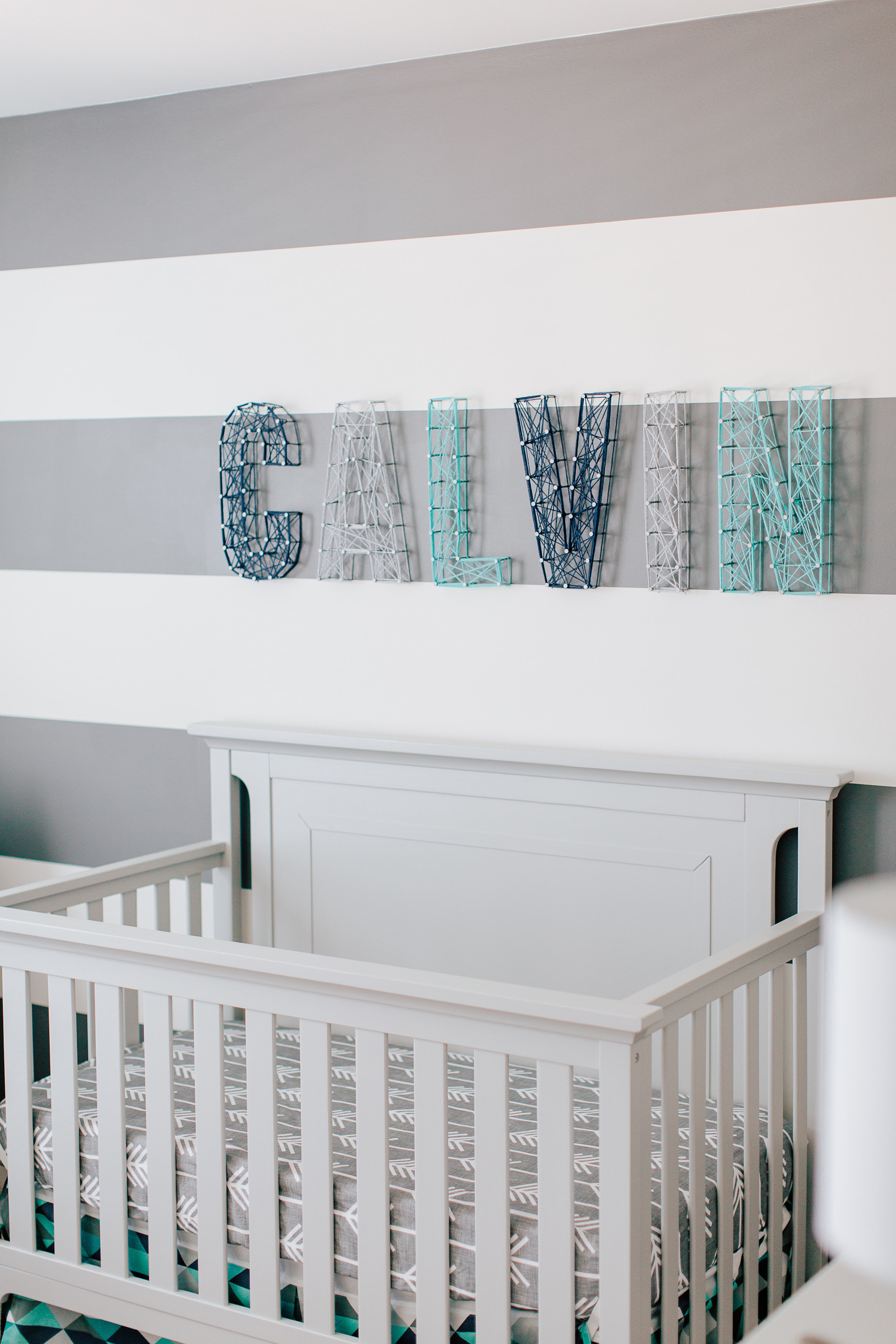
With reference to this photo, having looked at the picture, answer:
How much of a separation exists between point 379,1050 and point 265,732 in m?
0.95

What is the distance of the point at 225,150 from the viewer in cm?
237

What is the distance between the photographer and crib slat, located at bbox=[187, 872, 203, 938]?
236cm

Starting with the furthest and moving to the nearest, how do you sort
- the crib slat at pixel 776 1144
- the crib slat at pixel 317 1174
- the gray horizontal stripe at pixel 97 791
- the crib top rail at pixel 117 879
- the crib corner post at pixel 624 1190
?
the gray horizontal stripe at pixel 97 791 < the crib top rail at pixel 117 879 < the crib slat at pixel 776 1144 < the crib slat at pixel 317 1174 < the crib corner post at pixel 624 1190

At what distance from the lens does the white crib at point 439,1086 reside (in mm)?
1361

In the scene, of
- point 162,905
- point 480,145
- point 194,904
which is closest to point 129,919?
point 162,905

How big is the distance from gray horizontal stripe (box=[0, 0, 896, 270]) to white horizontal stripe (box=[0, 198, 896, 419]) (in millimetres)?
40

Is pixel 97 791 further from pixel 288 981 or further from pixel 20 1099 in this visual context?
pixel 288 981

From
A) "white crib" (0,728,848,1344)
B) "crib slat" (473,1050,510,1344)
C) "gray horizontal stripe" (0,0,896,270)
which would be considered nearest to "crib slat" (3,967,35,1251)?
"white crib" (0,728,848,1344)

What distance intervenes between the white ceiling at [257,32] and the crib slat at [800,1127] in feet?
4.97

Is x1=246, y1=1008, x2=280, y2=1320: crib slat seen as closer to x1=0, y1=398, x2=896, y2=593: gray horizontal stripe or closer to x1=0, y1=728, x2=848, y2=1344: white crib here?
x1=0, y1=728, x2=848, y2=1344: white crib

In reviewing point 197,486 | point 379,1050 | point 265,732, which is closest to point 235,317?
point 197,486

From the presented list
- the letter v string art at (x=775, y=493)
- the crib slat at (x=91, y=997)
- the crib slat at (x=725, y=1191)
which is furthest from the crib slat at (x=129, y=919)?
the letter v string art at (x=775, y=493)

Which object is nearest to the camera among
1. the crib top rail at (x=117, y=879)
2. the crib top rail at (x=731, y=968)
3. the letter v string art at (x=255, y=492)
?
the crib top rail at (x=731, y=968)

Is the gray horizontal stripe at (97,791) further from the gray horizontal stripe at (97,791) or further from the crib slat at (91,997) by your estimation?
the crib slat at (91,997)
